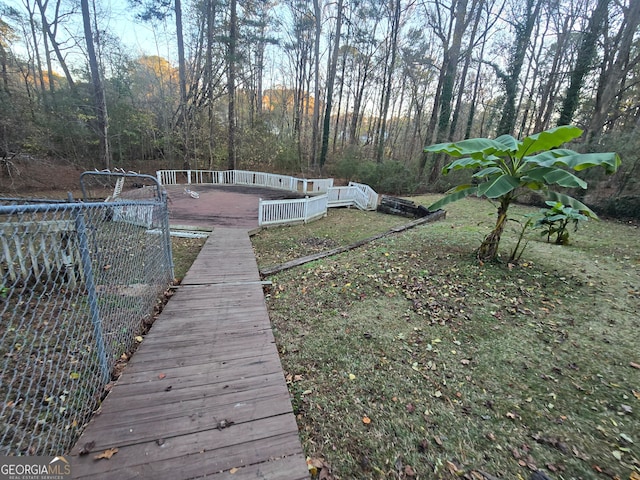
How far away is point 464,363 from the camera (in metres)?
2.79

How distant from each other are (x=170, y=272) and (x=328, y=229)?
5.68 m

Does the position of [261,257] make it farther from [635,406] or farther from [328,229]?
[635,406]

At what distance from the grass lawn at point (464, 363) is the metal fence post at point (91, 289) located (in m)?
1.57

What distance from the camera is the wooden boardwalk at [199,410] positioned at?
5.39 ft

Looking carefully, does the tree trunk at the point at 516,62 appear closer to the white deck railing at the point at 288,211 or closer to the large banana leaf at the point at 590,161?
the white deck railing at the point at 288,211

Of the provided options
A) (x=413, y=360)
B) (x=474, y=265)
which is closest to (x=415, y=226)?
(x=474, y=265)

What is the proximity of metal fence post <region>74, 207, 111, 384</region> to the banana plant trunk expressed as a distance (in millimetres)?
5710

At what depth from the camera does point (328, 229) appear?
909cm

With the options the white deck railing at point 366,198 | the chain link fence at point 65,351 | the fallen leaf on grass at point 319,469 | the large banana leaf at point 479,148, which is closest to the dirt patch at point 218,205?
the white deck railing at point 366,198

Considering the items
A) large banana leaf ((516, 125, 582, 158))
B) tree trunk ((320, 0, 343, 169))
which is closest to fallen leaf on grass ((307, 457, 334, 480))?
large banana leaf ((516, 125, 582, 158))

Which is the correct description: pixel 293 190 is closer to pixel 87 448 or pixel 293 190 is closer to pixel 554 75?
pixel 87 448

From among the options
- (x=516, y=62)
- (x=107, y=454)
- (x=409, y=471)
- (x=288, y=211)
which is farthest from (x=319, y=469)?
(x=516, y=62)

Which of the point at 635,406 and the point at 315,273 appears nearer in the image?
the point at 635,406

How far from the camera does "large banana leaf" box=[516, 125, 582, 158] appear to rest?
3.86 metres
